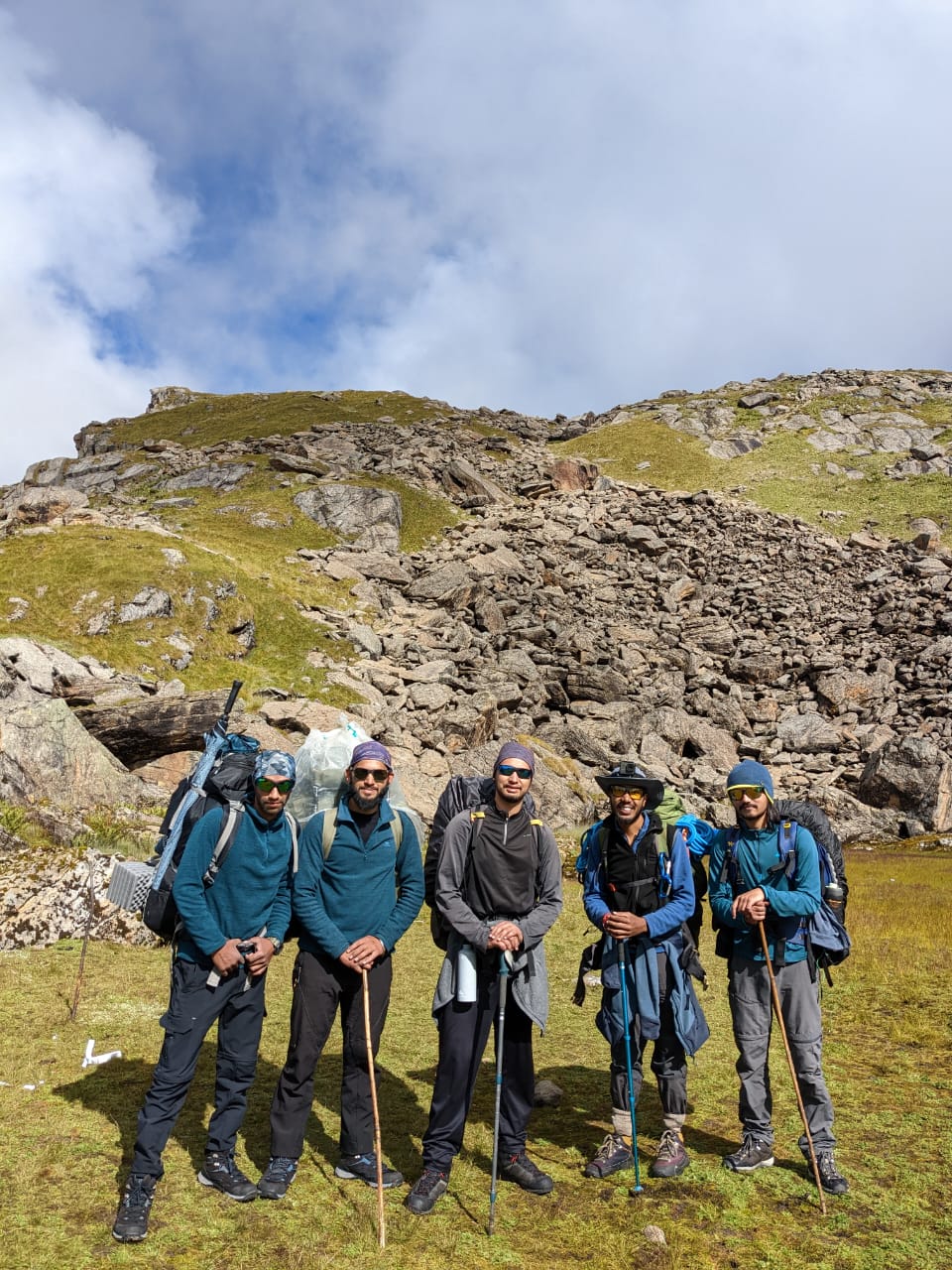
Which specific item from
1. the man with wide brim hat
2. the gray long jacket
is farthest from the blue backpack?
the gray long jacket

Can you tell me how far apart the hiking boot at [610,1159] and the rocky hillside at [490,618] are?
46.3ft

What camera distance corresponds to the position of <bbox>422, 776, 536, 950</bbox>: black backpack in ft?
20.4

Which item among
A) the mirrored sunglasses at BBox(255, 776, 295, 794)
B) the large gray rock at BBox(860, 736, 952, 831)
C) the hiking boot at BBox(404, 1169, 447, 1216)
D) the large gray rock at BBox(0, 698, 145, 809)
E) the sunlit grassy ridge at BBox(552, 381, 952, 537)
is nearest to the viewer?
the hiking boot at BBox(404, 1169, 447, 1216)

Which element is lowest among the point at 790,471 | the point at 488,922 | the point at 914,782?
the point at 488,922

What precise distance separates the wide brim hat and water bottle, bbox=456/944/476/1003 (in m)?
1.64

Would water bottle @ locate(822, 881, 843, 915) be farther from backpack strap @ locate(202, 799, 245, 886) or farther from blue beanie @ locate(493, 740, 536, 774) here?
backpack strap @ locate(202, 799, 245, 886)

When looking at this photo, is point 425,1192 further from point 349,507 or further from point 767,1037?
point 349,507

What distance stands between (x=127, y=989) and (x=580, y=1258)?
7998 millimetres

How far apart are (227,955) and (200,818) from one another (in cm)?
100

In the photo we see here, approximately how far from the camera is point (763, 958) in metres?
6.35

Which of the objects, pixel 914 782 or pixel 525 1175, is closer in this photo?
pixel 525 1175

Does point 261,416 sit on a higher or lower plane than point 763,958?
higher

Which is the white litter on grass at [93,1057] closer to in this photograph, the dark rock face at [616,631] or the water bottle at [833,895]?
the water bottle at [833,895]

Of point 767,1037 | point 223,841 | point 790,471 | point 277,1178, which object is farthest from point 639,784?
point 790,471
